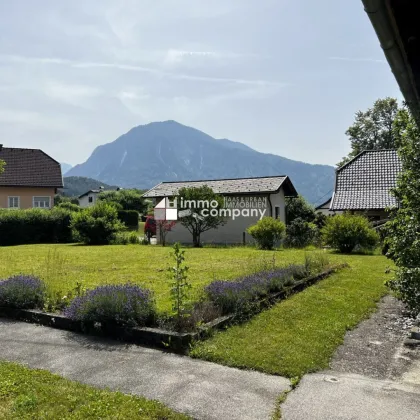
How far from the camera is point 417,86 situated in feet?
10.5

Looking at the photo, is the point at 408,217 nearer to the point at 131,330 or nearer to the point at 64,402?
the point at 131,330

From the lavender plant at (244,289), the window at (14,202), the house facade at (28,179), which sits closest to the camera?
the lavender plant at (244,289)

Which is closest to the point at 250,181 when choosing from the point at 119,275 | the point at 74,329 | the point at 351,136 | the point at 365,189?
the point at 365,189

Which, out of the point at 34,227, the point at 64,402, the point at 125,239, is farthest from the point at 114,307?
the point at 34,227

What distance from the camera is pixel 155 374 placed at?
4055mm

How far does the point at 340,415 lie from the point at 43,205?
3784 centimetres

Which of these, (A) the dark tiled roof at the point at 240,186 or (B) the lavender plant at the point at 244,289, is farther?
(A) the dark tiled roof at the point at 240,186

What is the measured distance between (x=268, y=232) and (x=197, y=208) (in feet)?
15.6

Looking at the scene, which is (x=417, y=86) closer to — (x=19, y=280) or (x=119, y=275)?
(x=19, y=280)

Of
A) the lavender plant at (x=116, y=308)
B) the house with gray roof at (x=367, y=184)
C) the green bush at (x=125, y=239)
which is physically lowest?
the lavender plant at (x=116, y=308)

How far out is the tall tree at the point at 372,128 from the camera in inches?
1764

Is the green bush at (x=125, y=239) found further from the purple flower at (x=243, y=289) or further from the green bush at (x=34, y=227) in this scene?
the purple flower at (x=243, y=289)

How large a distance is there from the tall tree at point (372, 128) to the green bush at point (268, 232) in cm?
2898

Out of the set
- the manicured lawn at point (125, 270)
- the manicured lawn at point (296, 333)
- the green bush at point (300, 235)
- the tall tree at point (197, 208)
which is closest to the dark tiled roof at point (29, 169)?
the tall tree at point (197, 208)
